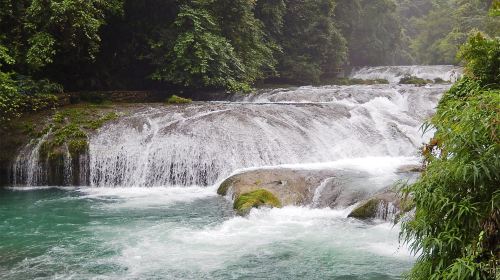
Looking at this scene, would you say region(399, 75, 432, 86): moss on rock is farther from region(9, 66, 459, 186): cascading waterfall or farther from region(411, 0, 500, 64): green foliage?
region(9, 66, 459, 186): cascading waterfall

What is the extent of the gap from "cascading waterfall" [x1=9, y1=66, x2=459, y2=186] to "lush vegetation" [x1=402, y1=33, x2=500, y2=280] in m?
9.44

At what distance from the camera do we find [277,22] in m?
27.7

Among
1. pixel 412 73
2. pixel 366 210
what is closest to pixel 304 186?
pixel 366 210

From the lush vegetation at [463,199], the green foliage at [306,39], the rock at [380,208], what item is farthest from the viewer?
the green foliage at [306,39]

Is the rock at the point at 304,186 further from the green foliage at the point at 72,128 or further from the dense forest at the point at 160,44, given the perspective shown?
the dense forest at the point at 160,44

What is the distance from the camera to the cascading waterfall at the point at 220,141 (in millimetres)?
13906

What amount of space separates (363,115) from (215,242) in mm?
10414

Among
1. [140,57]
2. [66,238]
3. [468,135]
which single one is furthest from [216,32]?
[468,135]

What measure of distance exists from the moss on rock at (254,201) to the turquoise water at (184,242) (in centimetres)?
20

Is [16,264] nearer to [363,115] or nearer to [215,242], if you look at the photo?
[215,242]

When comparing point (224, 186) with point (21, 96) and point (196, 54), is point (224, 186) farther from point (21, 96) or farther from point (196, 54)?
point (196, 54)

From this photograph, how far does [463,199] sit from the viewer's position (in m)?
4.30

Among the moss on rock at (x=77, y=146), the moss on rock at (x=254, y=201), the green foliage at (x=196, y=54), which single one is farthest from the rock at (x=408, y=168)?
the green foliage at (x=196, y=54)

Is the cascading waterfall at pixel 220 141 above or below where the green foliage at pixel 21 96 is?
below
